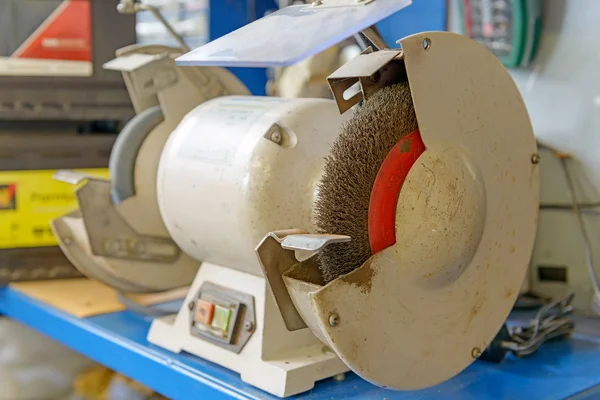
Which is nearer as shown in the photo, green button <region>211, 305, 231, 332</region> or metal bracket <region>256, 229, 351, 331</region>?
metal bracket <region>256, 229, 351, 331</region>

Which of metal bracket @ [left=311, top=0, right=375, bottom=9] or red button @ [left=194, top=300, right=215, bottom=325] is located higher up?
metal bracket @ [left=311, top=0, right=375, bottom=9]

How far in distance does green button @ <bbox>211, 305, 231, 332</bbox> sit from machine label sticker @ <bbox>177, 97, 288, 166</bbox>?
0.54 ft

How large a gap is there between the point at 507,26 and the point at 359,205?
2.07 feet

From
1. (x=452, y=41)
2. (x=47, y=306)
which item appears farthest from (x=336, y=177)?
(x=47, y=306)

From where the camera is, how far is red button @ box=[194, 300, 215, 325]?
0.81 metres

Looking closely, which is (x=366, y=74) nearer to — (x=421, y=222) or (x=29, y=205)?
(x=421, y=222)

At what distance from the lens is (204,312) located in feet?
2.67

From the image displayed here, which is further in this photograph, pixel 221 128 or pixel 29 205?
pixel 29 205

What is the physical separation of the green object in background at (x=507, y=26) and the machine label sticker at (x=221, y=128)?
48 centimetres

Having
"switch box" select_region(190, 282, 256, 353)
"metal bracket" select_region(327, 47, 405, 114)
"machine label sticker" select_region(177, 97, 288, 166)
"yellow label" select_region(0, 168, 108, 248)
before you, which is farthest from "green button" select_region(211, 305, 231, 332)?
"yellow label" select_region(0, 168, 108, 248)

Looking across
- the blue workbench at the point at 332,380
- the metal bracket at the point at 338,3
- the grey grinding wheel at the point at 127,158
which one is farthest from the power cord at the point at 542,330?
the grey grinding wheel at the point at 127,158

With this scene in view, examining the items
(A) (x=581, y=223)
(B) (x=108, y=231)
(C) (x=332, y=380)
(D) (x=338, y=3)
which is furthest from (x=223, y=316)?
(A) (x=581, y=223)

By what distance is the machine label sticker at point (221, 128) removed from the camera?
29.4 inches

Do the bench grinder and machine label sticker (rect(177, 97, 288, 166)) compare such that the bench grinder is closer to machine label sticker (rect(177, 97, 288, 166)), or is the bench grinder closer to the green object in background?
machine label sticker (rect(177, 97, 288, 166))
